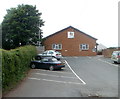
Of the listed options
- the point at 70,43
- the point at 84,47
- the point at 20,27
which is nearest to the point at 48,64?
the point at 20,27

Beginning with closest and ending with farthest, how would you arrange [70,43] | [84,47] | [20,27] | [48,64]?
1. [48,64]
2. [20,27]
3. [70,43]
4. [84,47]

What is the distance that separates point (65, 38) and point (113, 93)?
29913 mm

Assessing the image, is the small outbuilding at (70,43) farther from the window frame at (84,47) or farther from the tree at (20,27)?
the tree at (20,27)

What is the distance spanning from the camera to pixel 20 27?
3109cm

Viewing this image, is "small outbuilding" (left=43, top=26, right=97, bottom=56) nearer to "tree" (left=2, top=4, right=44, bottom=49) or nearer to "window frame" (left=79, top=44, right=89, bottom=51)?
"window frame" (left=79, top=44, right=89, bottom=51)

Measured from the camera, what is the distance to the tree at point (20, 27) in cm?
3119

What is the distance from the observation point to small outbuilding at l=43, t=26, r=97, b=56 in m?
39.4

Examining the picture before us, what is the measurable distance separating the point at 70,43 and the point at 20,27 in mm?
12312

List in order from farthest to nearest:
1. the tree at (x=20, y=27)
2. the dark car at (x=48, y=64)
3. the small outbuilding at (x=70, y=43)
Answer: the small outbuilding at (x=70, y=43) < the tree at (x=20, y=27) < the dark car at (x=48, y=64)

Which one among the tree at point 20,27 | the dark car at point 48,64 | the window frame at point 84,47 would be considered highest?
the tree at point 20,27

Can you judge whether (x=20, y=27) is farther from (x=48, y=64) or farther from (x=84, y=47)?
(x=84, y=47)

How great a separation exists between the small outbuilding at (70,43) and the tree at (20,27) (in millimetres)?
5680

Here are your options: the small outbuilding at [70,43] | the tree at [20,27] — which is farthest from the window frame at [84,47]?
the tree at [20,27]

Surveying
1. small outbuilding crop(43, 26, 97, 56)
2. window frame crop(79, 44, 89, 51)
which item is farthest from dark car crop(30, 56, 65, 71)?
window frame crop(79, 44, 89, 51)
